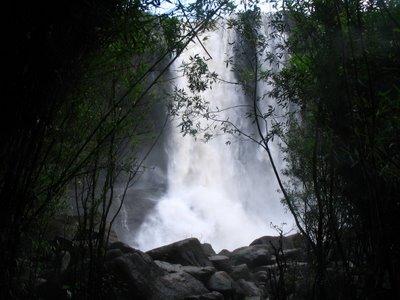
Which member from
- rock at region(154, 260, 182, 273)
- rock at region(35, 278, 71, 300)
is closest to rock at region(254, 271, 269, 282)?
rock at region(154, 260, 182, 273)

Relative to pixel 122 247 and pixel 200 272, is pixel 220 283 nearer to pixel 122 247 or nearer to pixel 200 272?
pixel 200 272

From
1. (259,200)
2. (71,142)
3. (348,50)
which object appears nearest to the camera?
(348,50)

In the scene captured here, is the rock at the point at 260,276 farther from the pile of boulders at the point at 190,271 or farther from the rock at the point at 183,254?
the rock at the point at 183,254

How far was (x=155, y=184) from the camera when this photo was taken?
2252 cm

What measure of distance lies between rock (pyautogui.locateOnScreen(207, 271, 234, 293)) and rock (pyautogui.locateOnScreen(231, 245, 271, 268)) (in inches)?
126

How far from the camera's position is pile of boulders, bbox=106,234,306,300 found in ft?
23.1

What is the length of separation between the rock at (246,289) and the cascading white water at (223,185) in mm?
9844

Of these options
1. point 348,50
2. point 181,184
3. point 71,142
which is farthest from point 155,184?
point 348,50

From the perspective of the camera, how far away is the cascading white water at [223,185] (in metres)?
20.3

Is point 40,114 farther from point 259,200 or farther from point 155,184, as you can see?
point 259,200

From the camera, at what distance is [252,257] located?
12.0 m

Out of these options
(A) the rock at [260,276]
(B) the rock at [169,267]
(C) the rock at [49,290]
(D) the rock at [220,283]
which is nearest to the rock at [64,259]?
(C) the rock at [49,290]

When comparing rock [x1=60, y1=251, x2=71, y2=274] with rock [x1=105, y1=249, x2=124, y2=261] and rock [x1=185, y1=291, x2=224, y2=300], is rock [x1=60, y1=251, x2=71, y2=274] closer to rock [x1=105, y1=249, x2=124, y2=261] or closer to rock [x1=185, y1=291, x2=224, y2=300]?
rock [x1=105, y1=249, x2=124, y2=261]

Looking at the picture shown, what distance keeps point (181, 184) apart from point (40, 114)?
20.5 metres
